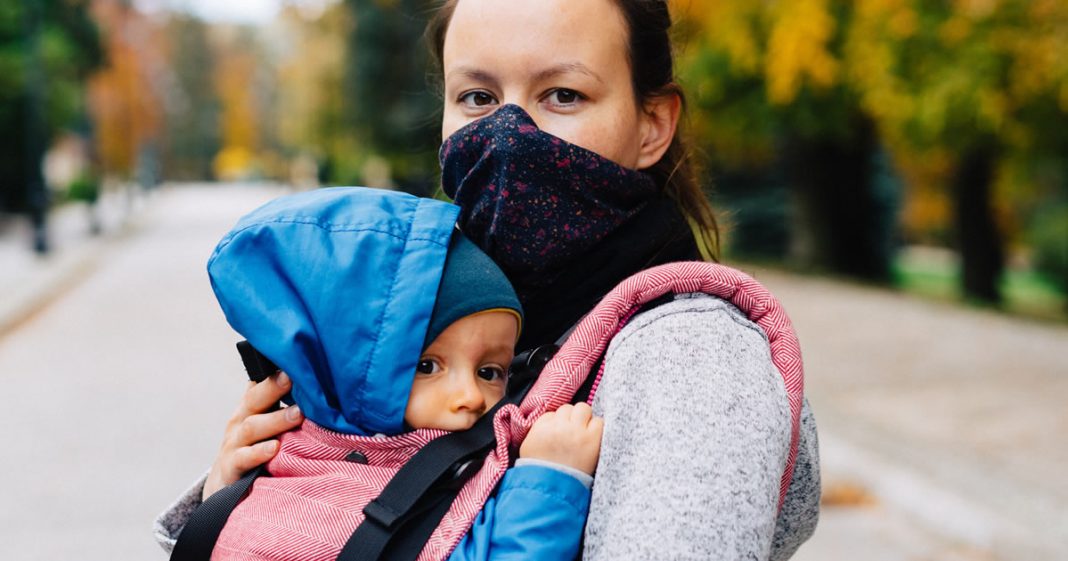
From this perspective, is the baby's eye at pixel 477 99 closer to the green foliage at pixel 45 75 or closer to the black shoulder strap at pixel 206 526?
the black shoulder strap at pixel 206 526

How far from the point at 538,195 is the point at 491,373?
285mm

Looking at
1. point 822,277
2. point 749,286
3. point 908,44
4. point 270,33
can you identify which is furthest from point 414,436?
point 270,33

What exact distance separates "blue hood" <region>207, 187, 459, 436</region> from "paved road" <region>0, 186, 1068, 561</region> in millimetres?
4269

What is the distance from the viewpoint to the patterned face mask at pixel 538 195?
5.42ft

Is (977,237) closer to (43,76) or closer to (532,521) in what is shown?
(43,76)

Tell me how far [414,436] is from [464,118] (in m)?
0.55

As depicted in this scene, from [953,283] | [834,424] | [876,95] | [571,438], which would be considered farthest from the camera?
[953,283]

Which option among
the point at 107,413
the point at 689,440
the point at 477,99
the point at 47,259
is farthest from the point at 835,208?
the point at 689,440

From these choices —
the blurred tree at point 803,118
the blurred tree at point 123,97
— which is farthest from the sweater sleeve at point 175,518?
the blurred tree at point 123,97

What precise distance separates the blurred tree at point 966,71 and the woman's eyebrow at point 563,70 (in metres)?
7.60

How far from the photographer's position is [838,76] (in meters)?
14.5

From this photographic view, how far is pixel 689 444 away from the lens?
124 centimetres

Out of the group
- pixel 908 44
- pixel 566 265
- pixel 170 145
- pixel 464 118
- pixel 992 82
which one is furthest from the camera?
pixel 170 145

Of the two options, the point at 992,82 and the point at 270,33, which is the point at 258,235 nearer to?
the point at 992,82
